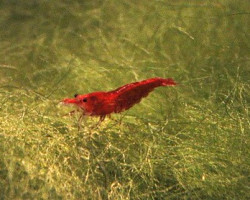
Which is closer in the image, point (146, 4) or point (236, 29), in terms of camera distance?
point (236, 29)

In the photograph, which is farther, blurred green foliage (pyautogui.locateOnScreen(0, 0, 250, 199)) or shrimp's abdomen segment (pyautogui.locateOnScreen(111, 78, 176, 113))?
shrimp's abdomen segment (pyautogui.locateOnScreen(111, 78, 176, 113))

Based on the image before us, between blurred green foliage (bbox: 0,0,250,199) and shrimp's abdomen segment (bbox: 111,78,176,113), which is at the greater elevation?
shrimp's abdomen segment (bbox: 111,78,176,113)

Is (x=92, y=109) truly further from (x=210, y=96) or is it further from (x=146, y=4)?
(x=146, y=4)

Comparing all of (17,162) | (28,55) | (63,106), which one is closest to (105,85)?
(63,106)

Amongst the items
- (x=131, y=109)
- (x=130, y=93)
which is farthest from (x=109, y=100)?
(x=131, y=109)

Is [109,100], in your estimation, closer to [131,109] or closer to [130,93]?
[130,93]
